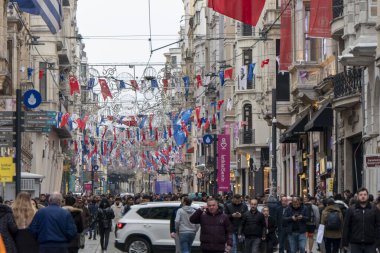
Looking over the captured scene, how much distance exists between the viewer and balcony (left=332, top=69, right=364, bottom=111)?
37.8 meters

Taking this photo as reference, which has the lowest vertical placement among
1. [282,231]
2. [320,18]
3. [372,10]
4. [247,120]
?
[282,231]

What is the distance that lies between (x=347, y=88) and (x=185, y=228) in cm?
1343

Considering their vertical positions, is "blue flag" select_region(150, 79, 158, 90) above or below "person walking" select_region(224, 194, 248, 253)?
above

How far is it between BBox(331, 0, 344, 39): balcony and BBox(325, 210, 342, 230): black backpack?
1253cm

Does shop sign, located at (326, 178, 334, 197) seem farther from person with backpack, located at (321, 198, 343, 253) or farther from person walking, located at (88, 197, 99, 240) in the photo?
person with backpack, located at (321, 198, 343, 253)

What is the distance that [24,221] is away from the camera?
18547 mm

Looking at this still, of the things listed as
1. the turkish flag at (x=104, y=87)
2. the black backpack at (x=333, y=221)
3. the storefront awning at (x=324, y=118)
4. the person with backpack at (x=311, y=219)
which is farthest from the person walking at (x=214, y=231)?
the turkish flag at (x=104, y=87)

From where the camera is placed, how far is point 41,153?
7344cm

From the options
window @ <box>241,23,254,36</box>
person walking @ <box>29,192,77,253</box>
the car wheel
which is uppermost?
window @ <box>241,23,254,36</box>

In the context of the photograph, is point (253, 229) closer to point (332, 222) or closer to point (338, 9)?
point (332, 222)

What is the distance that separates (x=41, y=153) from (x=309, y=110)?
2775cm

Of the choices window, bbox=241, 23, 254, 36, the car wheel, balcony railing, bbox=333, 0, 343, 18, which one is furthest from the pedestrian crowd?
window, bbox=241, 23, 254, 36

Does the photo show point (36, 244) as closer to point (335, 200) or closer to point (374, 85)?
point (335, 200)

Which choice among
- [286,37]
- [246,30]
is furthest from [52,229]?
[246,30]
